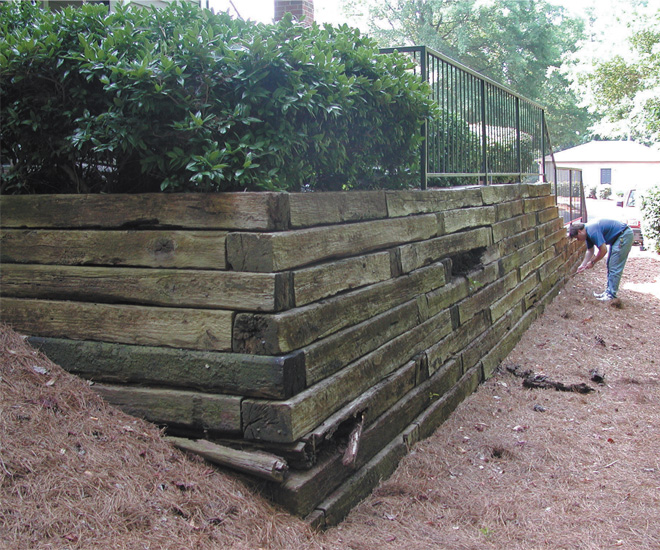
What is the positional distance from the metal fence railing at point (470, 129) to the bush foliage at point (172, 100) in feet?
5.26

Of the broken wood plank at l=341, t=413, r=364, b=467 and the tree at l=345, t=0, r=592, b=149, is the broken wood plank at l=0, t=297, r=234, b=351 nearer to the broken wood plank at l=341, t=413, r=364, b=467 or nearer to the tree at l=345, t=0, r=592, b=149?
the broken wood plank at l=341, t=413, r=364, b=467

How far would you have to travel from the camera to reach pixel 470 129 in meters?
7.27

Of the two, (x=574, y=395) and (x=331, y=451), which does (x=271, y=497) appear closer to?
(x=331, y=451)

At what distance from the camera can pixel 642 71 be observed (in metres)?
21.7

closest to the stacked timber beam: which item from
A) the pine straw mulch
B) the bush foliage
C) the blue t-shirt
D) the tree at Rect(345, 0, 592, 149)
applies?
the pine straw mulch

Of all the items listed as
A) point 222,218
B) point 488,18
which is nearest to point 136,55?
point 222,218

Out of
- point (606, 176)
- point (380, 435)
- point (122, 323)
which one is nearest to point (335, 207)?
point (122, 323)

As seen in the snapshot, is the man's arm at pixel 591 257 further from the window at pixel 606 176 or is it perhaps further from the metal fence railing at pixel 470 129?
the window at pixel 606 176

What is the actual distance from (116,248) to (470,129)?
504 cm

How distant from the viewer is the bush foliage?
325 cm

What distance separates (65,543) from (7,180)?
252 centimetres

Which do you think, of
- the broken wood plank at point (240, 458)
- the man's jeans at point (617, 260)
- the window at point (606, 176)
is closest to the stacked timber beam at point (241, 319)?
the broken wood plank at point (240, 458)

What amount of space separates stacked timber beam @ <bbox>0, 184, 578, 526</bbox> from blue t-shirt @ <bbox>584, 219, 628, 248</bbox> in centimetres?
877

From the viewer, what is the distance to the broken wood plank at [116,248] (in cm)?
316
